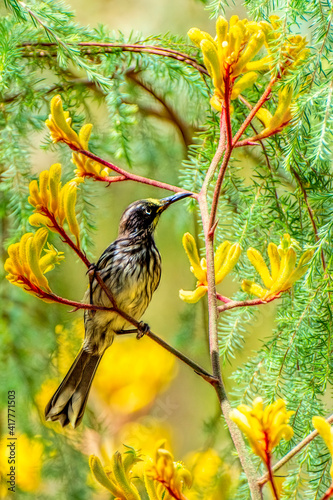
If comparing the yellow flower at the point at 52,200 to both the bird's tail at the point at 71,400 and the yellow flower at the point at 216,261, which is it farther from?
the bird's tail at the point at 71,400

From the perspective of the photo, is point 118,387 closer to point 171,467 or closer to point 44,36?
point 44,36

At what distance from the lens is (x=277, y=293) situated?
0.72 metres

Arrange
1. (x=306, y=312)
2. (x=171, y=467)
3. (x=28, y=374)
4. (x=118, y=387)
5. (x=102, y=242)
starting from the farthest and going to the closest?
(x=102, y=242)
(x=118, y=387)
(x=28, y=374)
(x=306, y=312)
(x=171, y=467)

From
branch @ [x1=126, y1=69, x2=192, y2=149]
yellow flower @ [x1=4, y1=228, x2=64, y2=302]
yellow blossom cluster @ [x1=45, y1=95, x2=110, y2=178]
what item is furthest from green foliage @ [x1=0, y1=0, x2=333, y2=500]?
yellow flower @ [x1=4, y1=228, x2=64, y2=302]

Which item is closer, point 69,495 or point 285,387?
point 285,387

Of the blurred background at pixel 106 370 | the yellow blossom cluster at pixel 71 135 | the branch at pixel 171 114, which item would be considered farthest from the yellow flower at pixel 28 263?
the branch at pixel 171 114

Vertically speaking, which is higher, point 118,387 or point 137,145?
point 137,145

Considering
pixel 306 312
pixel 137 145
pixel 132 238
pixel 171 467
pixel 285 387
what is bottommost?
pixel 171 467

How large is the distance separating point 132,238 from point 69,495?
603 mm

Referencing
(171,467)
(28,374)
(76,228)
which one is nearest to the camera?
(171,467)

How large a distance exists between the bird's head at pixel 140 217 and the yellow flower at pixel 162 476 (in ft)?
2.49

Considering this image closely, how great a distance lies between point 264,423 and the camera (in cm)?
56

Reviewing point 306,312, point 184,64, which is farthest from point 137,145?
point 306,312

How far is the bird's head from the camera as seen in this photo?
136cm
